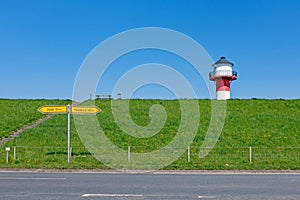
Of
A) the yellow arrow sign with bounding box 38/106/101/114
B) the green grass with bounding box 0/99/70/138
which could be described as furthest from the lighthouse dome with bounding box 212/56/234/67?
the yellow arrow sign with bounding box 38/106/101/114

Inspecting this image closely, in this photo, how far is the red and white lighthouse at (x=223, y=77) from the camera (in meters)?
53.1

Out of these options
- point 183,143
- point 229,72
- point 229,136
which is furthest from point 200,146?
point 229,72

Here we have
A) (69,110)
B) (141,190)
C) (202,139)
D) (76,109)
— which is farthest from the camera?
(202,139)

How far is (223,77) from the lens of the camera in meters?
53.2

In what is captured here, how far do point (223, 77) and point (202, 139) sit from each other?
89.5ft

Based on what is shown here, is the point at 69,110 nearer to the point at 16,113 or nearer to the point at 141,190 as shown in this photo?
the point at 141,190

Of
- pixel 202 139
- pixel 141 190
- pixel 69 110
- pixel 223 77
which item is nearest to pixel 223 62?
pixel 223 77

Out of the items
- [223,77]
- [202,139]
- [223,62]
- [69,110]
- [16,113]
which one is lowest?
[202,139]

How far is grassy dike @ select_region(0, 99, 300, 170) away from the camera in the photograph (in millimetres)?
19078

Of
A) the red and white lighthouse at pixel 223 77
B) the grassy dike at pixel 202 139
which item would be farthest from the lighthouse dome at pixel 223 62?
the grassy dike at pixel 202 139

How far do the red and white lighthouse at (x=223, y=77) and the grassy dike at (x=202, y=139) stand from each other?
7.64 metres

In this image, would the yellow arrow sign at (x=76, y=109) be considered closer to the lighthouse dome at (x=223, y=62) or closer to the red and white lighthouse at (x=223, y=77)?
the red and white lighthouse at (x=223, y=77)

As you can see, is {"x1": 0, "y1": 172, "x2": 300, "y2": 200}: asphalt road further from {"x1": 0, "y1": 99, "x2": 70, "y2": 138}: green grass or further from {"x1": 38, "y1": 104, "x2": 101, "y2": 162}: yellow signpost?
{"x1": 0, "y1": 99, "x2": 70, "y2": 138}: green grass

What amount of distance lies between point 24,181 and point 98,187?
9.94 feet
